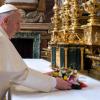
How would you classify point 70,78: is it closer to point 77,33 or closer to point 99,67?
point 99,67

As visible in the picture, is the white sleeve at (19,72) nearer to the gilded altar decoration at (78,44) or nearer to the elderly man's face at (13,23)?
the elderly man's face at (13,23)

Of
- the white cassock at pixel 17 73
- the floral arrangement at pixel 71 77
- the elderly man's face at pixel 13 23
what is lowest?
the floral arrangement at pixel 71 77

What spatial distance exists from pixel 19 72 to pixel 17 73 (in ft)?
0.04

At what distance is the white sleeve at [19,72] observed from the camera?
1698 mm

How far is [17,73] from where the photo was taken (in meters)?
1.69

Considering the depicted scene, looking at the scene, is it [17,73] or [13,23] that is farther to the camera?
[13,23]

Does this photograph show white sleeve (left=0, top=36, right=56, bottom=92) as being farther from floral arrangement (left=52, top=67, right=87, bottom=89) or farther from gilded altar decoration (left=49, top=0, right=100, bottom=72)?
gilded altar decoration (left=49, top=0, right=100, bottom=72)

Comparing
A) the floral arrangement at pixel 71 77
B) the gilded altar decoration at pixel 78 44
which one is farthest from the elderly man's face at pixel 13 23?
the gilded altar decoration at pixel 78 44

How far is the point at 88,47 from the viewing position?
301cm

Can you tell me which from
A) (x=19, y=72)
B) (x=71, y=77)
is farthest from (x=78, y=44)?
(x=19, y=72)

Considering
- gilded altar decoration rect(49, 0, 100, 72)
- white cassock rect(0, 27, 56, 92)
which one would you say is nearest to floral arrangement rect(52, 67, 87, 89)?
white cassock rect(0, 27, 56, 92)

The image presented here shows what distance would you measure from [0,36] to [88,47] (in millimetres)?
1400

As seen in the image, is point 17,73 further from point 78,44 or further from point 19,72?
point 78,44

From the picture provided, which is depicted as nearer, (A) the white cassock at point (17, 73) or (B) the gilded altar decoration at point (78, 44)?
(A) the white cassock at point (17, 73)
